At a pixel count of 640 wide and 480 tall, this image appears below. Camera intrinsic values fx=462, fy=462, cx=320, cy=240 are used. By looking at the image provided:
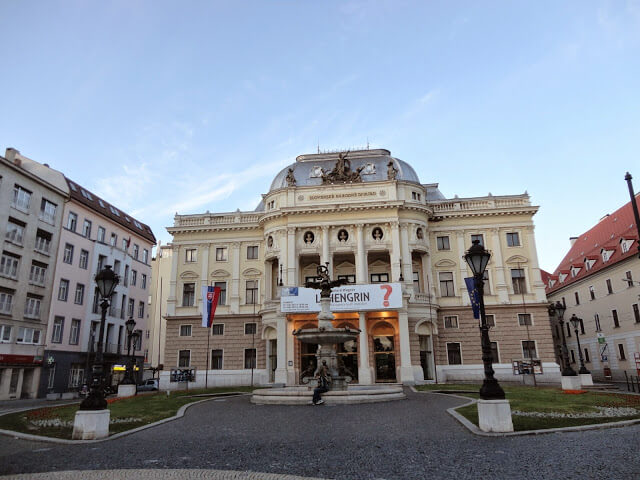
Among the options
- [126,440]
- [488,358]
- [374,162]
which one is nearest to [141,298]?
[374,162]

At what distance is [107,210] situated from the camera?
51.2 metres

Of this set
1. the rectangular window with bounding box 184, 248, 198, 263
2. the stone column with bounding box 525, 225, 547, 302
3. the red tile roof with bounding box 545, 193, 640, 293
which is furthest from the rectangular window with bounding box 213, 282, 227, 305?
the red tile roof with bounding box 545, 193, 640, 293

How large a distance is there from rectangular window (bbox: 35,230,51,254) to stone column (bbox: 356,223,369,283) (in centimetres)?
2751

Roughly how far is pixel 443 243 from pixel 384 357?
1226cm

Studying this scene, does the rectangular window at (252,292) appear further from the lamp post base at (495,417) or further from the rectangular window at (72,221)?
the lamp post base at (495,417)

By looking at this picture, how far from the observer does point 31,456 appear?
10570mm

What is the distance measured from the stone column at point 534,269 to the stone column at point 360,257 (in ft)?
50.5

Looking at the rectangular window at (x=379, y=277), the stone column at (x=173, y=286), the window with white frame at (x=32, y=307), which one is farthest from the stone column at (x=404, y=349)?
the window with white frame at (x=32, y=307)

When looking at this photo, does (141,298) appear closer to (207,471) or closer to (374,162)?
(374,162)

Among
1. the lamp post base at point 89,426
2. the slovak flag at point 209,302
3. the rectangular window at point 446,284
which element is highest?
the rectangular window at point 446,284

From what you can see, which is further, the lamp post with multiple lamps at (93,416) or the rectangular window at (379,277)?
the rectangular window at (379,277)

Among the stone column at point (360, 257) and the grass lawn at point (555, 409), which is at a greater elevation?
the stone column at point (360, 257)

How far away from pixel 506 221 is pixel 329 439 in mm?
36503

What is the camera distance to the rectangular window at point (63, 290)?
42.0m
